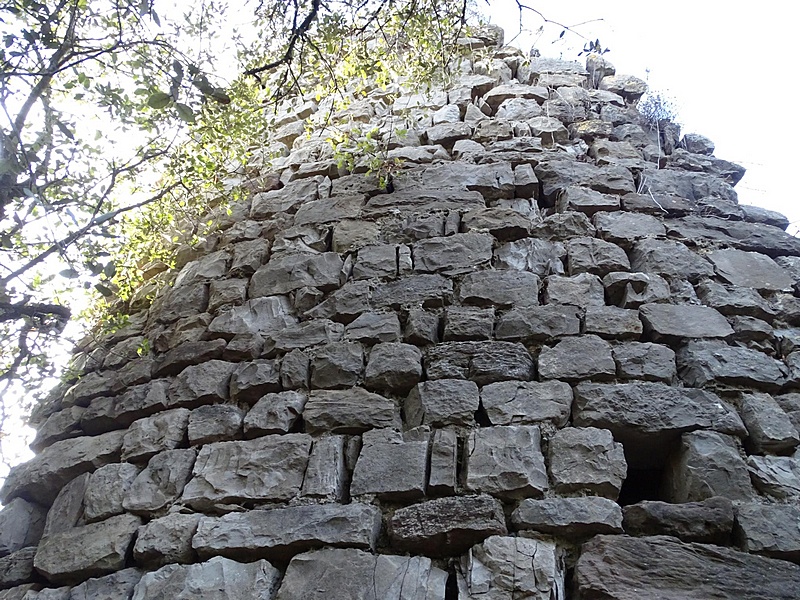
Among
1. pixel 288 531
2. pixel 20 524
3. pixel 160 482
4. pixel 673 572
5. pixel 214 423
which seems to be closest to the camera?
pixel 673 572

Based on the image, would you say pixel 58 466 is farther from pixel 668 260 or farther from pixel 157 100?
pixel 668 260

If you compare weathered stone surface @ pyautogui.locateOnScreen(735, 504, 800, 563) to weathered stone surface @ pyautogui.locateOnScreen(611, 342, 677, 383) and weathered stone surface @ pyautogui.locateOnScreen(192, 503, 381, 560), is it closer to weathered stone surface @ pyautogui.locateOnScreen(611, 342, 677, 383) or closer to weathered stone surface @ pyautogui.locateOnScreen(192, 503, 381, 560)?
weathered stone surface @ pyautogui.locateOnScreen(611, 342, 677, 383)

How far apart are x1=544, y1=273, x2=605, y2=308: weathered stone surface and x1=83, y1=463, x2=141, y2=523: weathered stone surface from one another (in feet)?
5.38

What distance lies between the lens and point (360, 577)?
1.99 metres

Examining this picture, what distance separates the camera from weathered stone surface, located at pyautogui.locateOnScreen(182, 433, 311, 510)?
2303 millimetres

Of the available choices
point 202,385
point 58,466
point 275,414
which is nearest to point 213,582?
point 275,414

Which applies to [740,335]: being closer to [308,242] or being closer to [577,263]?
[577,263]

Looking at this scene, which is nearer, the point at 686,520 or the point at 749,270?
the point at 686,520

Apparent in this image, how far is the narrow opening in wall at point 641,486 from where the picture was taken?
97.0 inches

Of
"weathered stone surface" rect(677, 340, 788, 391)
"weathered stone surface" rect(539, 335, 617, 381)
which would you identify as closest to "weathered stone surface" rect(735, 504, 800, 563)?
"weathered stone surface" rect(677, 340, 788, 391)

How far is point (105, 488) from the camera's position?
2.54 m

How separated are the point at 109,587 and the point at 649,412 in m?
1.77

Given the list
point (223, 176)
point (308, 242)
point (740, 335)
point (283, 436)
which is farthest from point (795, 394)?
point (223, 176)

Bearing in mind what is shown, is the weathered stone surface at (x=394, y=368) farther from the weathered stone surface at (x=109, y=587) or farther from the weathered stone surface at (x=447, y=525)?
the weathered stone surface at (x=109, y=587)
